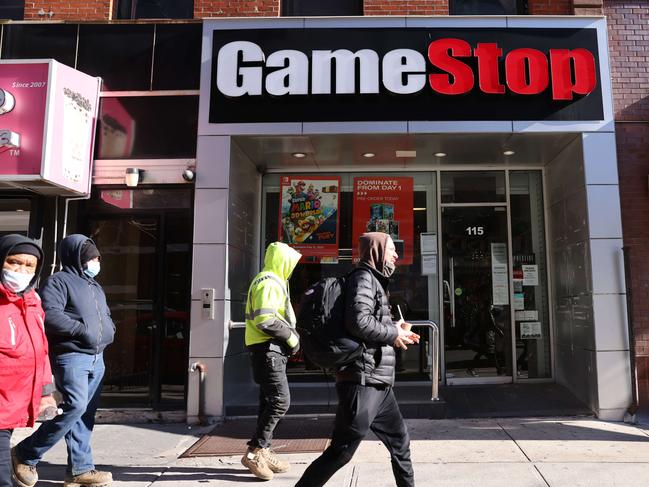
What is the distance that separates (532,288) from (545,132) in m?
2.45

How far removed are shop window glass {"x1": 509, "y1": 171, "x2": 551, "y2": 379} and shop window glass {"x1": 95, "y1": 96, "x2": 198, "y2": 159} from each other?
4.89 m

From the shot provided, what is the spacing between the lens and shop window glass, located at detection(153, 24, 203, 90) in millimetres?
6844

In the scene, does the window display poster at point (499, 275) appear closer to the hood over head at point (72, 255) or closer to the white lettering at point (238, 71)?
the white lettering at point (238, 71)

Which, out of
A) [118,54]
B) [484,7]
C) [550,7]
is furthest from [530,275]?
[118,54]

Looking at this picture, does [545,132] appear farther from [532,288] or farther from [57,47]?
[57,47]

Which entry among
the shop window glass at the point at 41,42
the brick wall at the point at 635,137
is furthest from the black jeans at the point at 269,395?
the shop window glass at the point at 41,42

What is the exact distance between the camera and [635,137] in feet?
21.2

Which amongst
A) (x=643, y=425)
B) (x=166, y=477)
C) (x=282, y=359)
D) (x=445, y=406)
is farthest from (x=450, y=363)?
(x=166, y=477)

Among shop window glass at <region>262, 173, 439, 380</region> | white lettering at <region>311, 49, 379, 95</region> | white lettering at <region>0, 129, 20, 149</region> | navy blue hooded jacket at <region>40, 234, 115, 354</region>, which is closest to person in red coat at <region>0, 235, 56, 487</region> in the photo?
navy blue hooded jacket at <region>40, 234, 115, 354</region>

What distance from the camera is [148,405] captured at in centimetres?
652

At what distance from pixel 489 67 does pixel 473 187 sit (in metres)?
2.02

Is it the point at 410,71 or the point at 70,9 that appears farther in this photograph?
the point at 70,9

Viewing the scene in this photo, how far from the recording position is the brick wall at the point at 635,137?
20.4 ft

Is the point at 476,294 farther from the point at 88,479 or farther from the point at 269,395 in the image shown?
the point at 88,479
